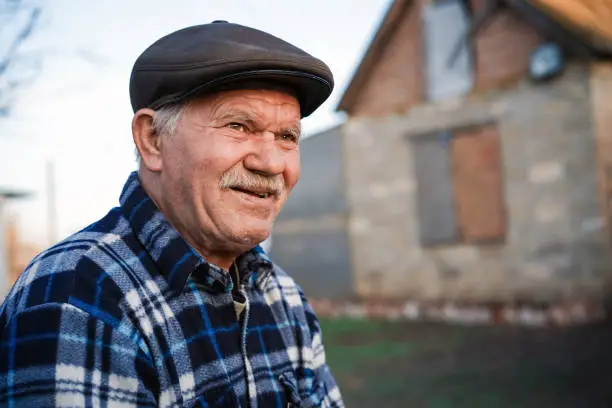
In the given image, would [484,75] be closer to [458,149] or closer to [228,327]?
[458,149]

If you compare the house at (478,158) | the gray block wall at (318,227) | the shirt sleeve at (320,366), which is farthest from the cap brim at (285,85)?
the gray block wall at (318,227)

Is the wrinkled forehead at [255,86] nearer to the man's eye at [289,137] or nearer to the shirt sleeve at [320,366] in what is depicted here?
the man's eye at [289,137]

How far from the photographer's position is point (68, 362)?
4.16 ft

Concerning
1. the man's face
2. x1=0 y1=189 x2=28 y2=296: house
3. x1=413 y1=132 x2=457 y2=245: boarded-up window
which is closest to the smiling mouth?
the man's face

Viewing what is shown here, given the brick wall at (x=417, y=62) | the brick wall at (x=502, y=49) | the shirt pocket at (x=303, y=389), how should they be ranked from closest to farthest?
the shirt pocket at (x=303, y=389), the brick wall at (x=502, y=49), the brick wall at (x=417, y=62)

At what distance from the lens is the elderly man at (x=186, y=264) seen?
1.29 m

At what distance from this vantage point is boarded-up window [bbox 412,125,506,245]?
10.4 metres

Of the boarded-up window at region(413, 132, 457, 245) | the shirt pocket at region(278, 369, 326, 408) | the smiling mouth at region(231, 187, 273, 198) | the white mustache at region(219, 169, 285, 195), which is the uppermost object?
the boarded-up window at region(413, 132, 457, 245)

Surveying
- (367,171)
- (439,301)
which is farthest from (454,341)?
(367,171)

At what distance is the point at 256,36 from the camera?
5.24 ft

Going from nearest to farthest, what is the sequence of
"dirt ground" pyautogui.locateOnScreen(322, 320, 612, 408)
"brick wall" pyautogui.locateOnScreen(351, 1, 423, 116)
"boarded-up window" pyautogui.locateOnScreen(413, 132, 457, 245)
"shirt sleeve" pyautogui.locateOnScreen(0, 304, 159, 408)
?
"shirt sleeve" pyautogui.locateOnScreen(0, 304, 159, 408)
"dirt ground" pyautogui.locateOnScreen(322, 320, 612, 408)
"boarded-up window" pyautogui.locateOnScreen(413, 132, 457, 245)
"brick wall" pyautogui.locateOnScreen(351, 1, 423, 116)

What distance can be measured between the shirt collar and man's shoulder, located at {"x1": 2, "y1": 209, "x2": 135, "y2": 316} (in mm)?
50

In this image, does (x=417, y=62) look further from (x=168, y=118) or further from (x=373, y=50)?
(x=168, y=118)

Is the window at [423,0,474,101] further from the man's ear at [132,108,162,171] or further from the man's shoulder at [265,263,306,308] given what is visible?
the man's ear at [132,108,162,171]
